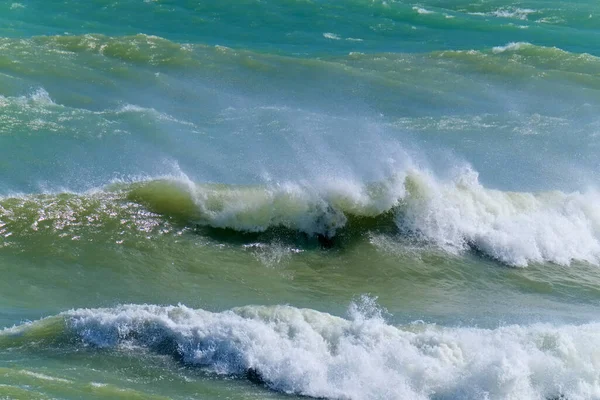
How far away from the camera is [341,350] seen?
962cm

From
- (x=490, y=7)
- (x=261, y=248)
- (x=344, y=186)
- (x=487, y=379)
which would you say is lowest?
(x=487, y=379)

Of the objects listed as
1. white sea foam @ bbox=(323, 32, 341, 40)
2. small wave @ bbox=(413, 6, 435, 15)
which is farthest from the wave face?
small wave @ bbox=(413, 6, 435, 15)

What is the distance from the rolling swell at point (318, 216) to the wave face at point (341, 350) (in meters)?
3.47

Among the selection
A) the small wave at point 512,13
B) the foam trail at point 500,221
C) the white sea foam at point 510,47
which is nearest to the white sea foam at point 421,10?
the small wave at point 512,13

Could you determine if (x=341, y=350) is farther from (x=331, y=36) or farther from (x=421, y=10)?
(x=421, y=10)

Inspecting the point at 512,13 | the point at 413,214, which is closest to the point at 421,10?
the point at 512,13

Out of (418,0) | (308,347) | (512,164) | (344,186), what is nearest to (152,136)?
(344,186)

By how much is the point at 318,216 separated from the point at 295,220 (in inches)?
15.7

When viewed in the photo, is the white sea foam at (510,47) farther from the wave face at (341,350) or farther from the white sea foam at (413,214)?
the wave face at (341,350)

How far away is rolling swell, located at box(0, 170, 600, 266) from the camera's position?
1348 centimetres

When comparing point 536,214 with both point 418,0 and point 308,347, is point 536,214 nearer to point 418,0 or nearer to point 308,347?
point 308,347

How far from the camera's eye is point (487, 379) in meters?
9.41

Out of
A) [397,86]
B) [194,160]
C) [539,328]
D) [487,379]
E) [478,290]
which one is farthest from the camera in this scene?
[397,86]

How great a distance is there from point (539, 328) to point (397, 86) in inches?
547
